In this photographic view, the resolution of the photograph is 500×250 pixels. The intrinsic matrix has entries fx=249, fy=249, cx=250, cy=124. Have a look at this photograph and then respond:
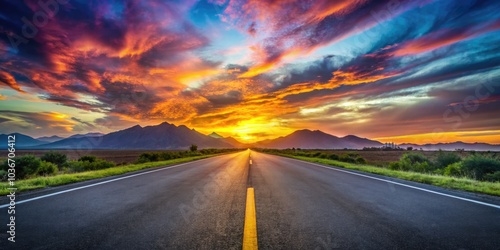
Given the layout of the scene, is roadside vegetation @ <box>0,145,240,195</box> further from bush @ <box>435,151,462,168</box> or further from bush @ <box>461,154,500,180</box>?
bush @ <box>435,151,462,168</box>

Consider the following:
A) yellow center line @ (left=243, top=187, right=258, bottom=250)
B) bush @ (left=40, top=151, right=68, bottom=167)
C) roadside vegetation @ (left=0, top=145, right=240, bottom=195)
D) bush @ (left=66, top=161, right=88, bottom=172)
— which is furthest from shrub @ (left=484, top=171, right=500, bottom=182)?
bush @ (left=40, top=151, right=68, bottom=167)

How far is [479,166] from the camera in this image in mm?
15125

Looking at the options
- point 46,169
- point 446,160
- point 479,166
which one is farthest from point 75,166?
point 446,160

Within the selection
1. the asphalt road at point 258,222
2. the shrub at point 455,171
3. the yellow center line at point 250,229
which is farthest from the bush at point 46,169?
the shrub at point 455,171

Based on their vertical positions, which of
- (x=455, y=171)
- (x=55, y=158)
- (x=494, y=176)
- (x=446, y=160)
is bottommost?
(x=455, y=171)

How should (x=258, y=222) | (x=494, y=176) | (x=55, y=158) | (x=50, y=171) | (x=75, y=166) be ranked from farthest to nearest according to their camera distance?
(x=55, y=158), (x=75, y=166), (x=50, y=171), (x=494, y=176), (x=258, y=222)

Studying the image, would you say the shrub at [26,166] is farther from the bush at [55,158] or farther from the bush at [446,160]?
the bush at [446,160]

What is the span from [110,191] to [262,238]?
5.57 metres

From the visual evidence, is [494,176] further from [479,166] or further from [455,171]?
[455,171]

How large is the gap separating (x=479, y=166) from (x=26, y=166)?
87.8 ft

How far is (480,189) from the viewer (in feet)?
24.3

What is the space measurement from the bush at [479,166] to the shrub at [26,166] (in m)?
25.4

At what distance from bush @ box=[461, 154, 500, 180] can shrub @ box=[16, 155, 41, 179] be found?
83.4 feet

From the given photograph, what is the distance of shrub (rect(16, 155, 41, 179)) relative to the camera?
13.8 metres
